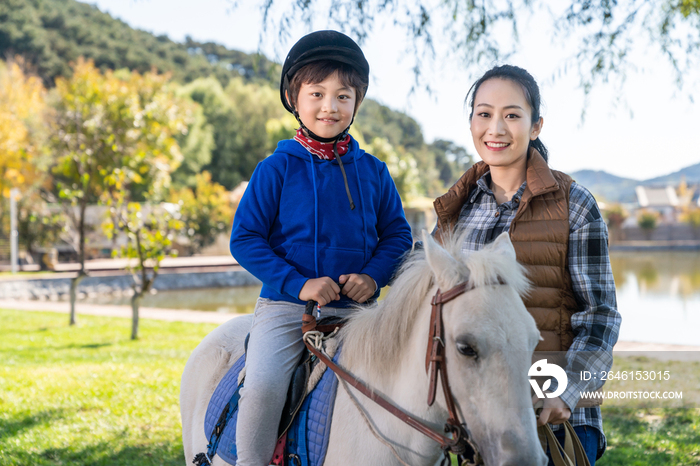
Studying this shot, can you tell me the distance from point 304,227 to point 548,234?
941mm

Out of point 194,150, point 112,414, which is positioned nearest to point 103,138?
point 112,414

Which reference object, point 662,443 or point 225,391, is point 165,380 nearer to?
point 225,391

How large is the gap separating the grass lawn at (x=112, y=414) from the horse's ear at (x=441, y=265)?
3.46 m

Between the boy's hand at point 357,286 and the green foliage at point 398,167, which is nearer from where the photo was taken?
the boy's hand at point 357,286

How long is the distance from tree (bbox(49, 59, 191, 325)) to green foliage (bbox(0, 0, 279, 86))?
2067 centimetres

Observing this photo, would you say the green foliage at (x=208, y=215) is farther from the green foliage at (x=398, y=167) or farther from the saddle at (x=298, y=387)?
the saddle at (x=298, y=387)

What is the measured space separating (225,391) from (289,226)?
2.64ft

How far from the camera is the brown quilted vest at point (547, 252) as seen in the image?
1.80m

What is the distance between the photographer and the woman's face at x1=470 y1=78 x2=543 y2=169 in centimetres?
196

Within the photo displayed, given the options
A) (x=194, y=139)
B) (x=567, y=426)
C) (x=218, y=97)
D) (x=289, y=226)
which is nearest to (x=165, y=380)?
(x=289, y=226)

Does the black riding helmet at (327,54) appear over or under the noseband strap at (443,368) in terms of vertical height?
over

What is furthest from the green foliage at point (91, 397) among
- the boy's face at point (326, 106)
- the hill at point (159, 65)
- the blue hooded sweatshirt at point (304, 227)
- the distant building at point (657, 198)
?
the distant building at point (657, 198)

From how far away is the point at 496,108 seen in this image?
6.50 feet

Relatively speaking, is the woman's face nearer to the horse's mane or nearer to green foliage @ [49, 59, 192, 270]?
the horse's mane
